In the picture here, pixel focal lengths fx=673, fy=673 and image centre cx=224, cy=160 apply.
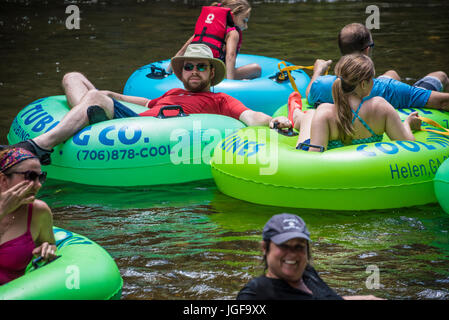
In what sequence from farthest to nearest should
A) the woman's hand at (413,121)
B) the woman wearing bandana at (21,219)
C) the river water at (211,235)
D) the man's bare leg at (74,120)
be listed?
1. the man's bare leg at (74,120)
2. the woman's hand at (413,121)
3. the river water at (211,235)
4. the woman wearing bandana at (21,219)

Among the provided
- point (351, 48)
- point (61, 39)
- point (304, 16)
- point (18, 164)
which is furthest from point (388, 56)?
point (18, 164)

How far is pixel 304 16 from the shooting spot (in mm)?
14086

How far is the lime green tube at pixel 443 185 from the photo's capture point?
4426 mm

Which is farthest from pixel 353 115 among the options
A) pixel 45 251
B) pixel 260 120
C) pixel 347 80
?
pixel 45 251

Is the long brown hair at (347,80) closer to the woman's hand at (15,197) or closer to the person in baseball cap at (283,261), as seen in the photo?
the person in baseball cap at (283,261)

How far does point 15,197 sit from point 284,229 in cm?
120

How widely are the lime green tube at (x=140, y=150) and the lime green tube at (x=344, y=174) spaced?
0.53 m

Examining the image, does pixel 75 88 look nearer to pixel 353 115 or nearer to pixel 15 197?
pixel 353 115

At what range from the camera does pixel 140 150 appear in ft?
17.0

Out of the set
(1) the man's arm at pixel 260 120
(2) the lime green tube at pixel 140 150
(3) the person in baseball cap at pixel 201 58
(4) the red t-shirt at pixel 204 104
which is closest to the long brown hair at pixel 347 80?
(1) the man's arm at pixel 260 120

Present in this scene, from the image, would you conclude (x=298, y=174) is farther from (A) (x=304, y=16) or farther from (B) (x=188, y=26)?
(A) (x=304, y=16)

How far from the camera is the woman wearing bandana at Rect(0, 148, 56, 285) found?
3039 mm
